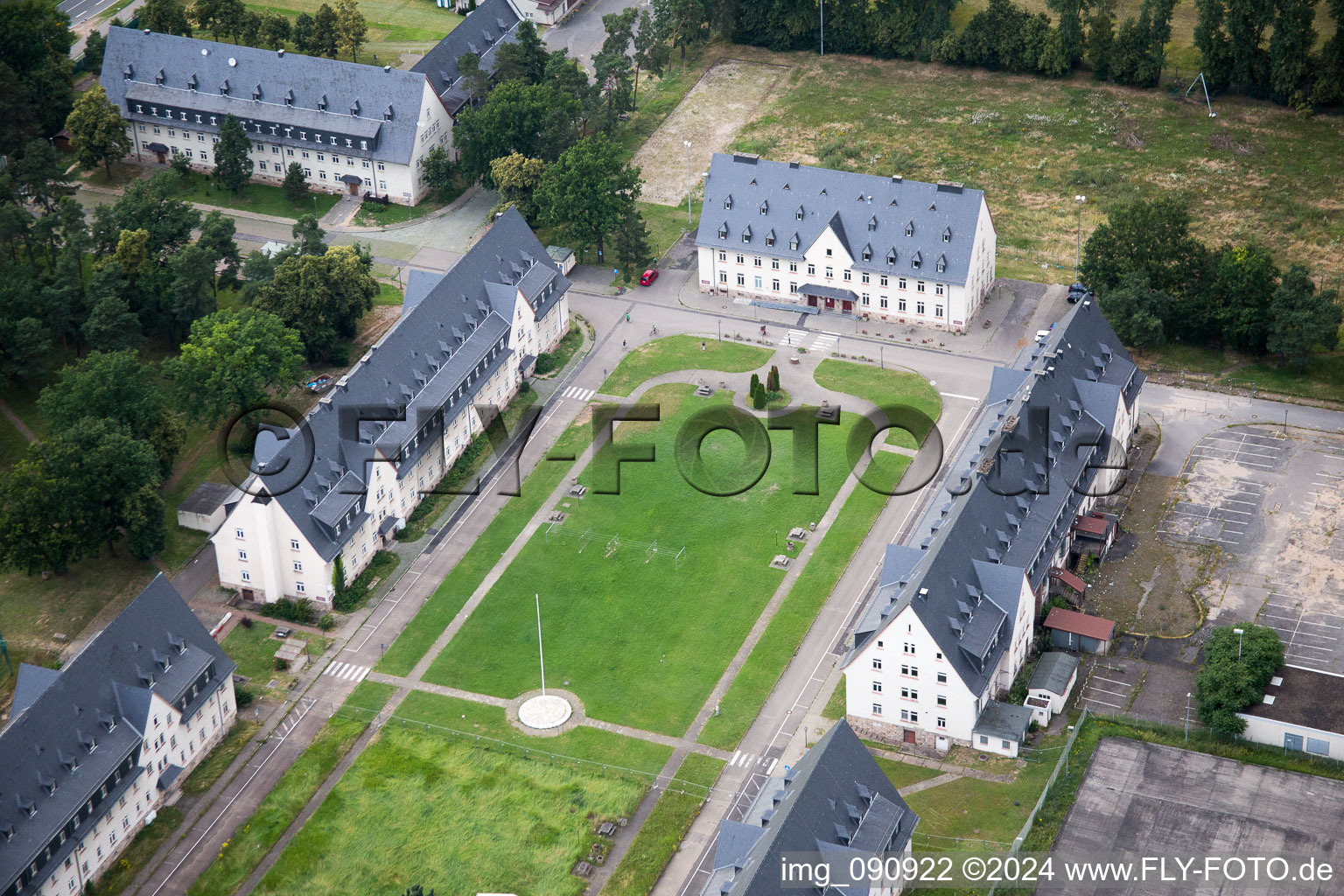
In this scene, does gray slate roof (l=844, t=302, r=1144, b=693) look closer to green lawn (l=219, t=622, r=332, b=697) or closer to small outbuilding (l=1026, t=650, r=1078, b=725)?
small outbuilding (l=1026, t=650, r=1078, b=725)

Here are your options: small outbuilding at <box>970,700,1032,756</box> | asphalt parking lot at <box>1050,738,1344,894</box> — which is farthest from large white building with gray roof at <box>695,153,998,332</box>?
asphalt parking lot at <box>1050,738,1344,894</box>

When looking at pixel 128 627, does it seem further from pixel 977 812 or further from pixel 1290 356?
pixel 1290 356

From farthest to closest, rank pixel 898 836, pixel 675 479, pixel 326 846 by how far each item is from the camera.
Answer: pixel 675 479, pixel 326 846, pixel 898 836

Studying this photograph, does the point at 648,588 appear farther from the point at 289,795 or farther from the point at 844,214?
the point at 844,214

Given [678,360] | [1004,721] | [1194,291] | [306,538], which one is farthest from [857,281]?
[306,538]

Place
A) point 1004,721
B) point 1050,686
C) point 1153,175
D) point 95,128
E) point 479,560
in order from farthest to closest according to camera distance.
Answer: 1. point 1153,175
2. point 95,128
3. point 479,560
4. point 1050,686
5. point 1004,721

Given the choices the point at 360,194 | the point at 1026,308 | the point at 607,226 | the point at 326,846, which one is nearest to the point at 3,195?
the point at 360,194
